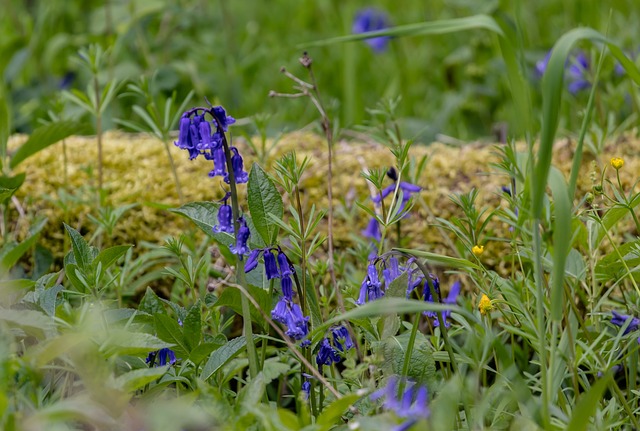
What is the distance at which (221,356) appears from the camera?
1.69 meters

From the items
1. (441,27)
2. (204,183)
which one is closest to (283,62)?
(204,183)

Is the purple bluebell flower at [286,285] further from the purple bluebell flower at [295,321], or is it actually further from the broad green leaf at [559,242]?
the broad green leaf at [559,242]

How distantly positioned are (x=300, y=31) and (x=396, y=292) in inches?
151

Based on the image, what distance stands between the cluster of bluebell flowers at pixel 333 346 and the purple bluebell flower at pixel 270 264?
8.4 inches

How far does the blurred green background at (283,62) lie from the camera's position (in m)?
4.13

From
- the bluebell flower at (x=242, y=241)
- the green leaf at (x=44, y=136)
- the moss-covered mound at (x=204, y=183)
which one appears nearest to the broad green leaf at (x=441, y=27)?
the bluebell flower at (x=242, y=241)

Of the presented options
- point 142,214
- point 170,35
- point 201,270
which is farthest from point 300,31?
point 201,270

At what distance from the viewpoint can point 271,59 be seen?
4.86m

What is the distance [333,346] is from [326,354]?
0.16 ft

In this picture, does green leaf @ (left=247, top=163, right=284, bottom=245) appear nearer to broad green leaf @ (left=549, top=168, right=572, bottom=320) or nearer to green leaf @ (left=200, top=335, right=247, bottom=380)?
green leaf @ (left=200, top=335, right=247, bottom=380)

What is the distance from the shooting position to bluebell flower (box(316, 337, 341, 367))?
176 centimetres

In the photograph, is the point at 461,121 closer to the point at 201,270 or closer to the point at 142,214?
→ the point at 142,214

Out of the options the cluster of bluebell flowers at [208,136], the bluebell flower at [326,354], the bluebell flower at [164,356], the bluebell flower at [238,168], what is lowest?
the bluebell flower at [326,354]

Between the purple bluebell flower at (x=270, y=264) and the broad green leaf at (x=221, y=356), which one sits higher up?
the purple bluebell flower at (x=270, y=264)
